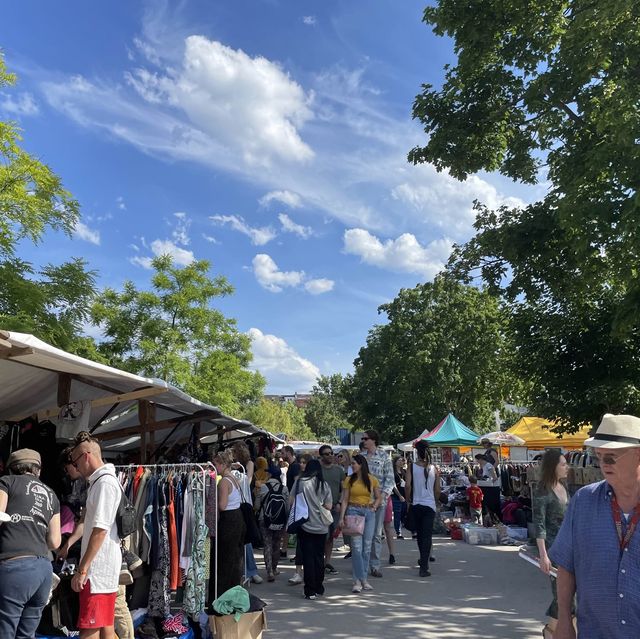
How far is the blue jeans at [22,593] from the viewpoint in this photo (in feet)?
12.7

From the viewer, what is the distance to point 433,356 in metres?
39.3

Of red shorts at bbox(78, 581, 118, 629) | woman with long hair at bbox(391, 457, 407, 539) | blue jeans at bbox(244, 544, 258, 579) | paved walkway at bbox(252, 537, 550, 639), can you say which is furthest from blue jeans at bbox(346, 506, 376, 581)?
red shorts at bbox(78, 581, 118, 629)

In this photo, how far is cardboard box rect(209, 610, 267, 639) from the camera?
523 cm

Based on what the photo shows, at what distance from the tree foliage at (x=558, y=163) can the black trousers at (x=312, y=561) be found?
5.83 meters

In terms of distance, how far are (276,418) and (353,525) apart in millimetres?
65202

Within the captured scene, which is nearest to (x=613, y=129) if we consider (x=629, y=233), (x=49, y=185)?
(x=629, y=233)

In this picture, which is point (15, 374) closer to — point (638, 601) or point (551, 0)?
point (638, 601)

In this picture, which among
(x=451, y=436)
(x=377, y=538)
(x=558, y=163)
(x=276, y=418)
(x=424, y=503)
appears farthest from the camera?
(x=276, y=418)

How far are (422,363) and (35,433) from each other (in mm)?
32834

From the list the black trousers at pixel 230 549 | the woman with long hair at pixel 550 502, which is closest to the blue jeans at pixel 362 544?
the black trousers at pixel 230 549

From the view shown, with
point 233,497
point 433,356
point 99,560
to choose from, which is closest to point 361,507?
point 233,497

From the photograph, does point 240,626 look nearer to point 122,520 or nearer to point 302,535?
point 122,520

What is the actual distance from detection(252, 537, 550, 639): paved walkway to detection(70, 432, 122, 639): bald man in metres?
2.36

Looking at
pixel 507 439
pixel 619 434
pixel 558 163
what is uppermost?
pixel 558 163
